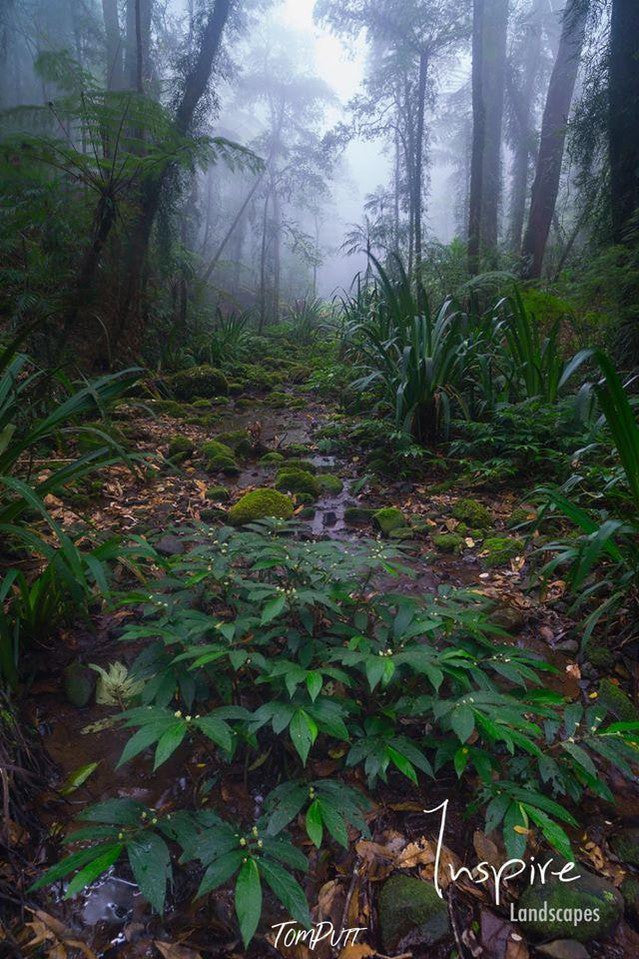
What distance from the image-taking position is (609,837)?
1131 millimetres

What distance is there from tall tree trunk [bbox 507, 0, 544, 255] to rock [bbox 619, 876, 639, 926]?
454 inches

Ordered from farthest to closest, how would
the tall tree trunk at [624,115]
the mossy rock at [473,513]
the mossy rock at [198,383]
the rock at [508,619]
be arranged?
1. the mossy rock at [198,383]
2. the tall tree trunk at [624,115]
3. the mossy rock at [473,513]
4. the rock at [508,619]

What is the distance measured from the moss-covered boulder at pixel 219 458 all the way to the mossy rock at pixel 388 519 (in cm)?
119

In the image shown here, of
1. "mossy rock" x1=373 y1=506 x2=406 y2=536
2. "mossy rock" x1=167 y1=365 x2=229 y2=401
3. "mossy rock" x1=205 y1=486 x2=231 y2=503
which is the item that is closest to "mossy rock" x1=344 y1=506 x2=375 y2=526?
"mossy rock" x1=373 y1=506 x2=406 y2=536

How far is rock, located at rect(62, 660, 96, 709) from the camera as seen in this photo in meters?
1.42

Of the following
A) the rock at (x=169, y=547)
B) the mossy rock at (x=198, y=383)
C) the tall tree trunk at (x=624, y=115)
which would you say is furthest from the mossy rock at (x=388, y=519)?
the mossy rock at (x=198, y=383)

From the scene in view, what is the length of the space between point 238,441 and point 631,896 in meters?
3.34

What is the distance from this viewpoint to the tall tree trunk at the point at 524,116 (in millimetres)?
12767

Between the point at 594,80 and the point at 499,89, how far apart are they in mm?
7897

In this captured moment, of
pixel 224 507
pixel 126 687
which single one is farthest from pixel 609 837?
pixel 224 507

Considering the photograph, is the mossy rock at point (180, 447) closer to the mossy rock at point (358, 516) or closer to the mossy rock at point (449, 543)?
the mossy rock at point (358, 516)

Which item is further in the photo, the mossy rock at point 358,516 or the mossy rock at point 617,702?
the mossy rock at point 358,516

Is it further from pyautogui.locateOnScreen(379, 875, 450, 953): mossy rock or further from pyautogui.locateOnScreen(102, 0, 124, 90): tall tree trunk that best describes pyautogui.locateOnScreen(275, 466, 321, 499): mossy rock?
pyautogui.locateOnScreen(102, 0, 124, 90): tall tree trunk

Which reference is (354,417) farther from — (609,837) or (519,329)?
(609,837)
